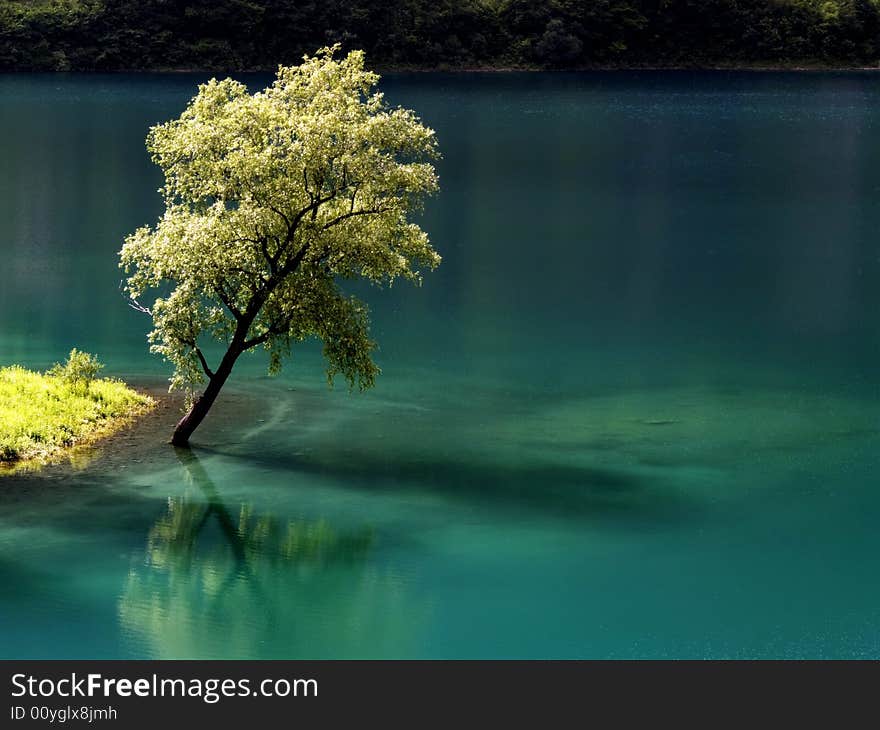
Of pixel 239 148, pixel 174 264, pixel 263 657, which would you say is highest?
pixel 239 148

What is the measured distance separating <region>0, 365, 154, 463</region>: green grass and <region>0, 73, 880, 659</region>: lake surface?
1.02 m

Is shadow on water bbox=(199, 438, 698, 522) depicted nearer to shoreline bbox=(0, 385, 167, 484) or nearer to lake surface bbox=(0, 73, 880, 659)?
lake surface bbox=(0, 73, 880, 659)

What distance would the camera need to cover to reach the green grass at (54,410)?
34.8 metres

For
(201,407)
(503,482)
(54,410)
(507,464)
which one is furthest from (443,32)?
(503,482)

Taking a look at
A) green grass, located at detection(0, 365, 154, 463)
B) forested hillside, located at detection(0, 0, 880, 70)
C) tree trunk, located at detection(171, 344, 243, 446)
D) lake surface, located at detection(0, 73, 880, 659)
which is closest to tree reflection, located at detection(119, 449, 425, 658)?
lake surface, located at detection(0, 73, 880, 659)

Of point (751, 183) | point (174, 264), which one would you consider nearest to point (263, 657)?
point (174, 264)

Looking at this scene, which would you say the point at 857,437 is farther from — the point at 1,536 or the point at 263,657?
the point at 1,536

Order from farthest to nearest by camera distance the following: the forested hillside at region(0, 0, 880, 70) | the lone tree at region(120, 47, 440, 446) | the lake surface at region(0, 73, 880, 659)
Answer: the forested hillside at region(0, 0, 880, 70)
the lone tree at region(120, 47, 440, 446)
the lake surface at region(0, 73, 880, 659)

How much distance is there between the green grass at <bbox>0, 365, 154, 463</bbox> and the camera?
34812 millimetres

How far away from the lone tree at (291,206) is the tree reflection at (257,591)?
4.92m

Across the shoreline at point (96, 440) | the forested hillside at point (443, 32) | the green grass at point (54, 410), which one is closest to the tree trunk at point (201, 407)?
the shoreline at point (96, 440)

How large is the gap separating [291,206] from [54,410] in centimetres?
824
